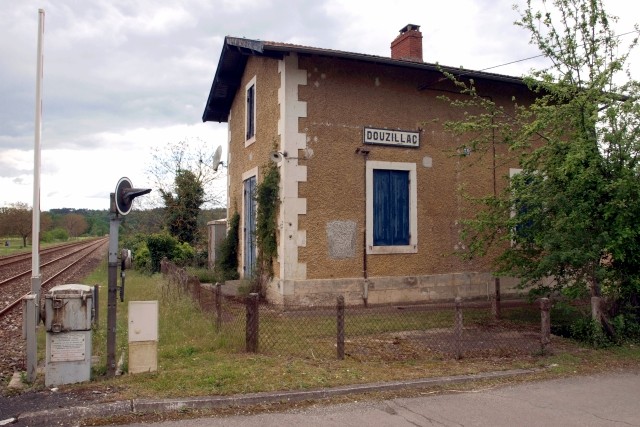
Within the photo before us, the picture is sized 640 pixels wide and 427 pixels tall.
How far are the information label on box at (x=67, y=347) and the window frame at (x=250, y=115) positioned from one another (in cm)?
821

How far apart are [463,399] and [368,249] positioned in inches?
236

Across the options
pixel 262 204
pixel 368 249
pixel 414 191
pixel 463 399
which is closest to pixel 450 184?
pixel 414 191

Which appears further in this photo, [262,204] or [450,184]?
[450,184]

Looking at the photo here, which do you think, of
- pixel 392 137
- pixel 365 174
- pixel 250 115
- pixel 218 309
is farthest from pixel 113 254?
pixel 250 115

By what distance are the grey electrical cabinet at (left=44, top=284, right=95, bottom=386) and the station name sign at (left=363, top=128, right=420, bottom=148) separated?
23.6 feet

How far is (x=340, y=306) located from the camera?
22.9ft

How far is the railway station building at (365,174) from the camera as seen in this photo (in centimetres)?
1114

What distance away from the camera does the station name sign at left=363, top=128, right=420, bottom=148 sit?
462 inches

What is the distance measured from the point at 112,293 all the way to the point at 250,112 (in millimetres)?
8694

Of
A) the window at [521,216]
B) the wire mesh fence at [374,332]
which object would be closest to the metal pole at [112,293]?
the wire mesh fence at [374,332]

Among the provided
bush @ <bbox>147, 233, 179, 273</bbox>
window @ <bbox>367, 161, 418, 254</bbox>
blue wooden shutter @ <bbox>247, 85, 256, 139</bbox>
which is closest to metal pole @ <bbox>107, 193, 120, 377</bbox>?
window @ <bbox>367, 161, 418, 254</bbox>

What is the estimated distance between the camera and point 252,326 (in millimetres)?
7059

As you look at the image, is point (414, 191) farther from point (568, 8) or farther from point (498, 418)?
point (498, 418)

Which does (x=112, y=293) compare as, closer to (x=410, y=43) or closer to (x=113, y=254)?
(x=113, y=254)
